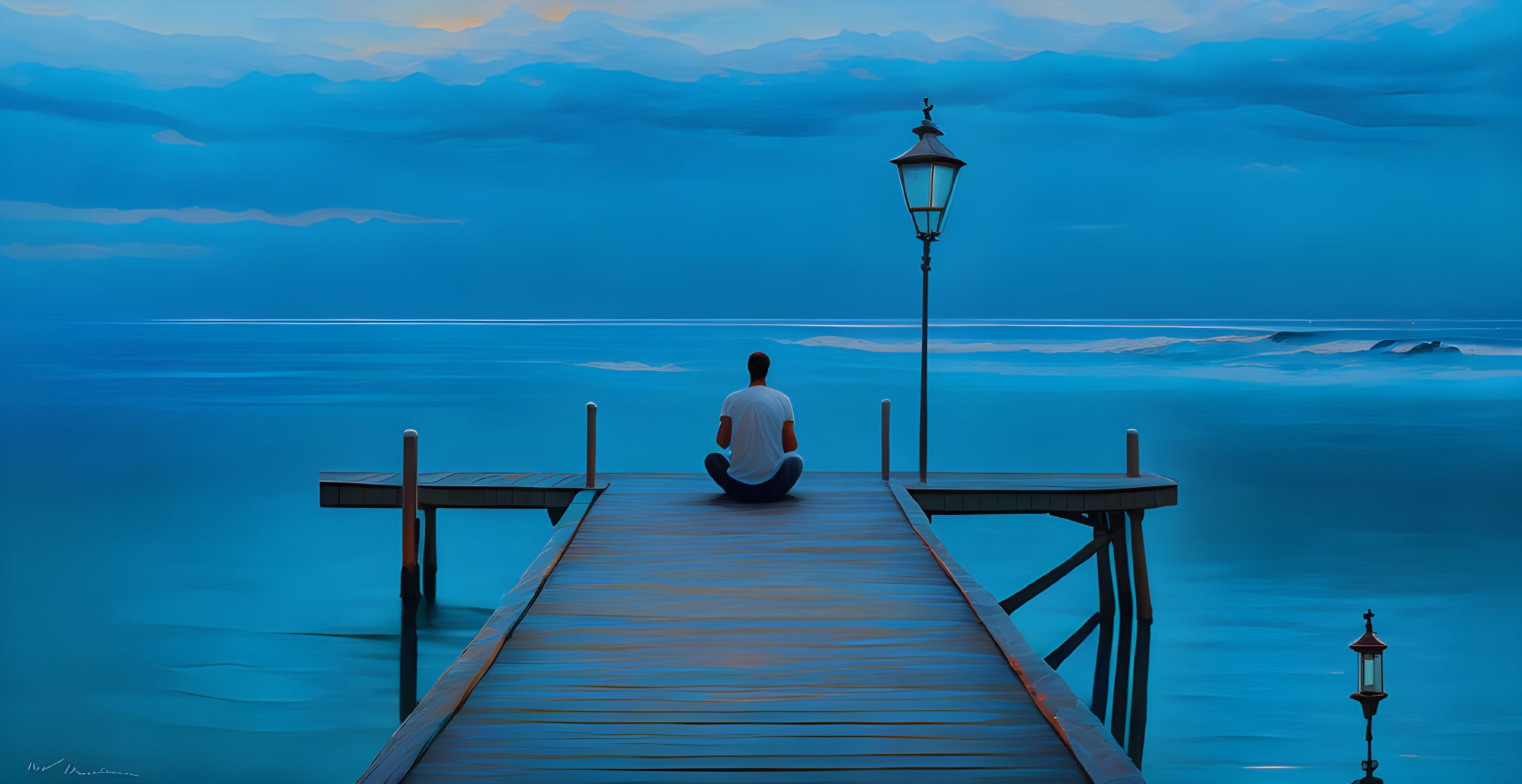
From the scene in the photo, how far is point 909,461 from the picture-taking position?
3059cm

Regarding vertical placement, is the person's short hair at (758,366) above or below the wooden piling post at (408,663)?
above

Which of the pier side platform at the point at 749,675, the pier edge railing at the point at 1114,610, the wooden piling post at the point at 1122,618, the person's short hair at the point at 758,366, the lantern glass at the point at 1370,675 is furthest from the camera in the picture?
the wooden piling post at the point at 1122,618

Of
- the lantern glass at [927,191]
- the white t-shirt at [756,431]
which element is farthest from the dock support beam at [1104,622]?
the white t-shirt at [756,431]

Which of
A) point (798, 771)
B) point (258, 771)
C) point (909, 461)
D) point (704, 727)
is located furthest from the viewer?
point (909, 461)

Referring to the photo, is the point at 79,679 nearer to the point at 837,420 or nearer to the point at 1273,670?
the point at 1273,670

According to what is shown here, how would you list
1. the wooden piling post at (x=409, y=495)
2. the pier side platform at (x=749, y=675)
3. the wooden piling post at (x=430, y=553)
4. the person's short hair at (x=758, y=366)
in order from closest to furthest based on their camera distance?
the pier side platform at (x=749, y=675), the person's short hair at (x=758, y=366), the wooden piling post at (x=409, y=495), the wooden piling post at (x=430, y=553)

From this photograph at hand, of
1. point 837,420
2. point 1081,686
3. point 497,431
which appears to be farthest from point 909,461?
point 1081,686

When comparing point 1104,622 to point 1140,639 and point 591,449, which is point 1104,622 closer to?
point 1140,639

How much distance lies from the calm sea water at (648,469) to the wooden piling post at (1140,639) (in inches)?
8.0

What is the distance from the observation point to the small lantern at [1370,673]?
31.9 feet

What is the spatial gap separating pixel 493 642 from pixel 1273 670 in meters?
9.91
